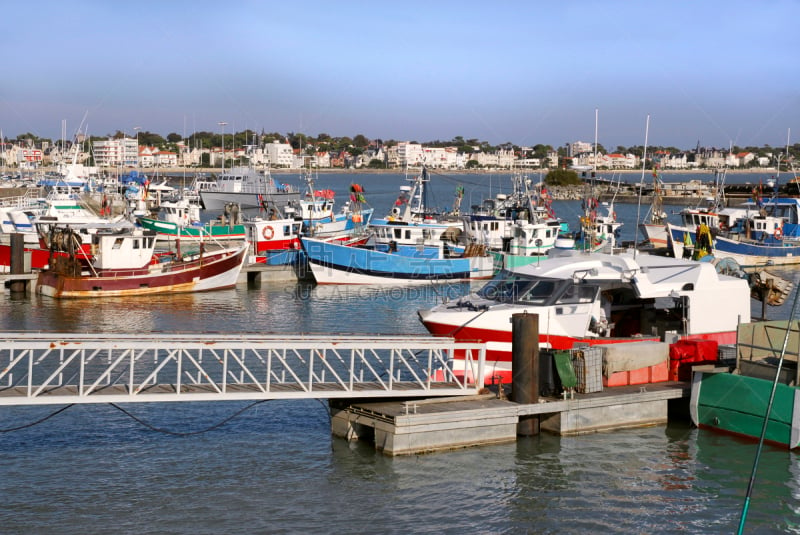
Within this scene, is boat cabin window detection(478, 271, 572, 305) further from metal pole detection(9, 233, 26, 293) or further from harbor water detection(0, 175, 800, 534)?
metal pole detection(9, 233, 26, 293)

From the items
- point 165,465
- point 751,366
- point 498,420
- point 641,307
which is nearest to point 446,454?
point 498,420

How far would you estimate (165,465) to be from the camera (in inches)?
677

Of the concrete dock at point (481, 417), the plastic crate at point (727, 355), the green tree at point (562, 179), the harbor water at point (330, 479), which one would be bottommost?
the harbor water at point (330, 479)

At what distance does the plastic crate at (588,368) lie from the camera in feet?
61.2

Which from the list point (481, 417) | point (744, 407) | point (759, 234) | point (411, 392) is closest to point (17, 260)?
point (411, 392)

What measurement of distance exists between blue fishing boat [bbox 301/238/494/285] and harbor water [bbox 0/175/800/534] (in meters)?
22.0

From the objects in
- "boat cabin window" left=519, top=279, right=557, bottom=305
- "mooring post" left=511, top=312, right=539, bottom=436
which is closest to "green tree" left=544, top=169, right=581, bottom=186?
"boat cabin window" left=519, top=279, right=557, bottom=305

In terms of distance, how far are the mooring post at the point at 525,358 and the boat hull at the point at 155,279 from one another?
2460cm

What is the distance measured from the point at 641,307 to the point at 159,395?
461 inches

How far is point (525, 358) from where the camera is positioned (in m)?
17.7

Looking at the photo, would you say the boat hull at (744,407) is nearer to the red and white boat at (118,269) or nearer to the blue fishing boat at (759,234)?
the red and white boat at (118,269)

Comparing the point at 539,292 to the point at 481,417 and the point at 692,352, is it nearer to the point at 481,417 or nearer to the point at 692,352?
the point at 692,352

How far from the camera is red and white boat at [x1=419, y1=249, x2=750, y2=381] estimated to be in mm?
20625

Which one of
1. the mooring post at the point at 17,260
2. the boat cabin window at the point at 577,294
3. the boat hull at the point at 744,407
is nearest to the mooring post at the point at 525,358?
the boat cabin window at the point at 577,294
